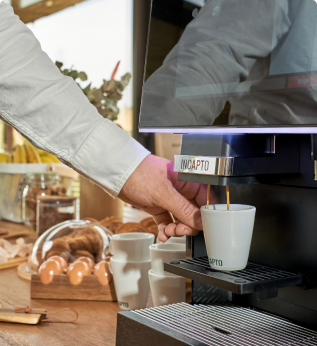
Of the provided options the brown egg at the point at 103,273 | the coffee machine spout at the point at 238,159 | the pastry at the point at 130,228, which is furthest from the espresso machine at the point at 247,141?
the pastry at the point at 130,228

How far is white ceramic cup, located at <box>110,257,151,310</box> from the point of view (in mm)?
753

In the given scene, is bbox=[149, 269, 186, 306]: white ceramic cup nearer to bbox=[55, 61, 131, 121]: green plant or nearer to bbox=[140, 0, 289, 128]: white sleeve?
bbox=[140, 0, 289, 128]: white sleeve

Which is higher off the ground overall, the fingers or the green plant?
the green plant

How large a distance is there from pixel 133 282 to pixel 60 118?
0.99 ft

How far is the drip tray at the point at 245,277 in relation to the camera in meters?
0.48

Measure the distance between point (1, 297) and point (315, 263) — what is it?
56cm

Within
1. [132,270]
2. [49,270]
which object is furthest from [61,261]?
[132,270]

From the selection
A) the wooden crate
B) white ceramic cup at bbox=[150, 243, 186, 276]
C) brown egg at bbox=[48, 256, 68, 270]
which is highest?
white ceramic cup at bbox=[150, 243, 186, 276]

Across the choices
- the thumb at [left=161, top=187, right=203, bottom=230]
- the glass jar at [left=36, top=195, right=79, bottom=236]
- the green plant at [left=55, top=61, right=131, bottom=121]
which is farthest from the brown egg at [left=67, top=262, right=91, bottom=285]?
the green plant at [left=55, top=61, right=131, bottom=121]

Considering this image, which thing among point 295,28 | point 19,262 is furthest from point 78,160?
point 19,262

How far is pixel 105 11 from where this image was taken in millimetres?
2881

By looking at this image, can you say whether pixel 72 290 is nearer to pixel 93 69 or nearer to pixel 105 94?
pixel 105 94

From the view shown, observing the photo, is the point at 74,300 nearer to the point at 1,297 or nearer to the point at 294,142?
the point at 1,297

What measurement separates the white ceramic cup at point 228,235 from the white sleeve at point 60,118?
15cm
